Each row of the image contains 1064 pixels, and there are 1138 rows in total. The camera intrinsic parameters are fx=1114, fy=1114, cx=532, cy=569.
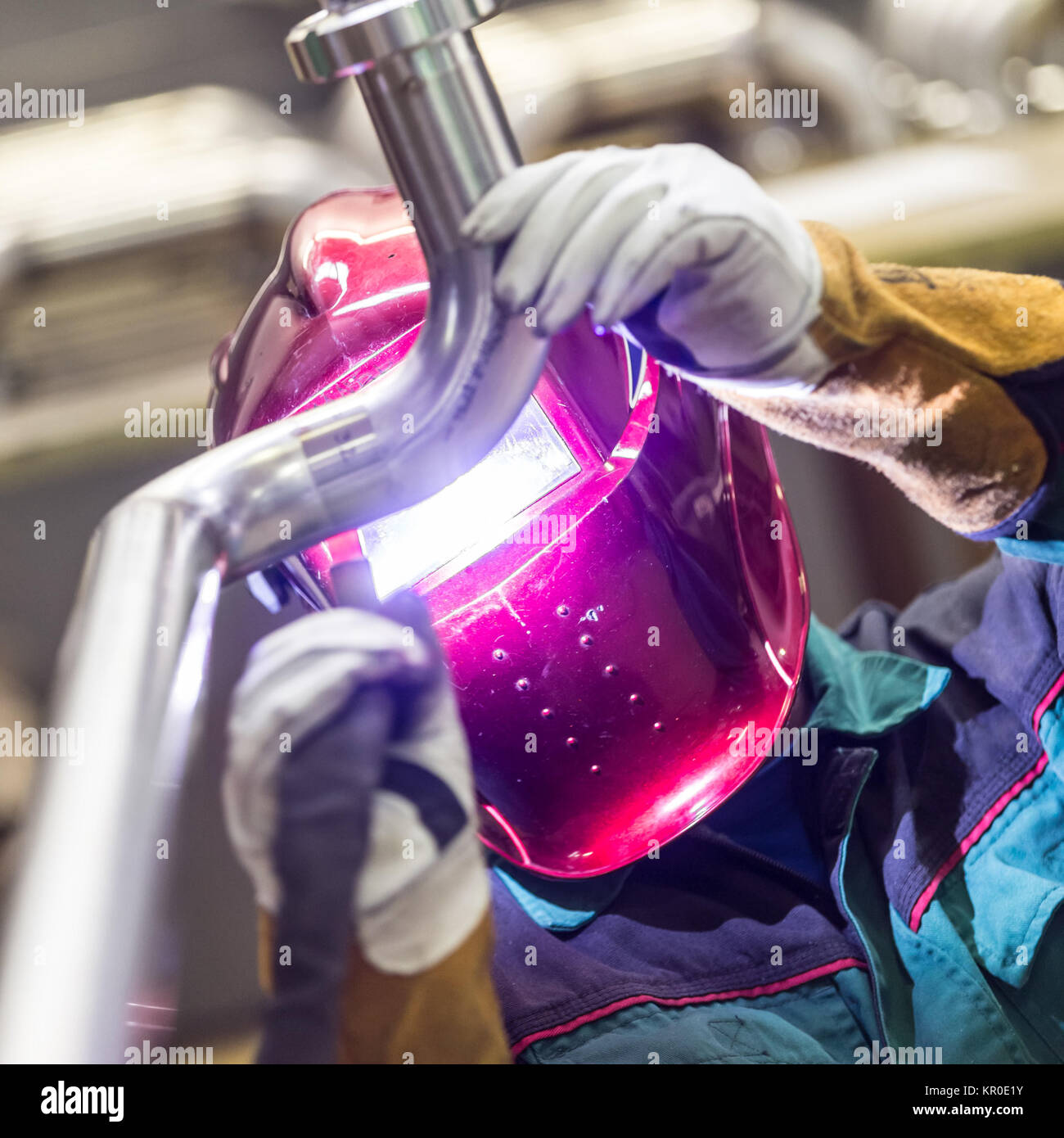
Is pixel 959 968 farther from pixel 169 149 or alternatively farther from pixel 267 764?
pixel 169 149

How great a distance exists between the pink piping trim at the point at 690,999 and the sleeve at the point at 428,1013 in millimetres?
152

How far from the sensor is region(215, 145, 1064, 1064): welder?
50cm

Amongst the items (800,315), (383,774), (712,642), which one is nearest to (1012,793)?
(712,642)

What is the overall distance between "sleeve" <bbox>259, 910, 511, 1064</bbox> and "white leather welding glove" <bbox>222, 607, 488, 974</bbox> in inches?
0.5

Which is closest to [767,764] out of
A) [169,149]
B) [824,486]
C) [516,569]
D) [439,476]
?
[516,569]

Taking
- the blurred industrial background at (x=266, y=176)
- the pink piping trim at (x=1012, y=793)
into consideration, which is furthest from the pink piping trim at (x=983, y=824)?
the blurred industrial background at (x=266, y=176)

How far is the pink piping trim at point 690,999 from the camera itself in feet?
2.02

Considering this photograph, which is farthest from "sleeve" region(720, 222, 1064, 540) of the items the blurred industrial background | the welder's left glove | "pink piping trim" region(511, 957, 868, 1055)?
the blurred industrial background

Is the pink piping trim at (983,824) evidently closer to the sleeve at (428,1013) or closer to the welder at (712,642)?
the welder at (712,642)

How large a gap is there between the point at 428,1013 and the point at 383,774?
0.13 metres

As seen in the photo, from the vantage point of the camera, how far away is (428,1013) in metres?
0.44

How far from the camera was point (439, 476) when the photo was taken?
45cm

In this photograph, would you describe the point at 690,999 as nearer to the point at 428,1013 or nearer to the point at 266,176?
the point at 428,1013

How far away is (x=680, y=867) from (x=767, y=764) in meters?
0.09
